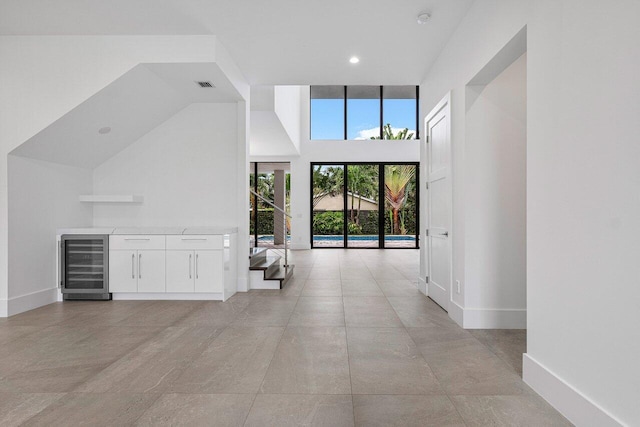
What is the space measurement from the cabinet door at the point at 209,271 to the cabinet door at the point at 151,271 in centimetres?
45

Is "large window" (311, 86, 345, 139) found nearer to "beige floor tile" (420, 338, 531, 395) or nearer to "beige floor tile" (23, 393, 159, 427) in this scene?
"beige floor tile" (420, 338, 531, 395)

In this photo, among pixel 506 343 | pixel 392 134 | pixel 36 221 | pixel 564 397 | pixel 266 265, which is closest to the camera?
pixel 564 397

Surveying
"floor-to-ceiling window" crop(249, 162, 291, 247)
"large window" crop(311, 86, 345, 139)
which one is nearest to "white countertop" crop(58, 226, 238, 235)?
"floor-to-ceiling window" crop(249, 162, 291, 247)

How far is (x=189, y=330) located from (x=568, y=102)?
3.36 meters

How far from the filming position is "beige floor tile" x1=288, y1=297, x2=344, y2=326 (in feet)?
11.6

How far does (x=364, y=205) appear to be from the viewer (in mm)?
11227

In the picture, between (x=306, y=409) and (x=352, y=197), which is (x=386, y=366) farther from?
(x=352, y=197)

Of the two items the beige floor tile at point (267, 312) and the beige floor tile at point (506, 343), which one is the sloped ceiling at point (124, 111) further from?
the beige floor tile at point (506, 343)

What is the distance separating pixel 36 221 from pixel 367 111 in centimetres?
963

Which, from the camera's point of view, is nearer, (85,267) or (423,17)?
(423,17)

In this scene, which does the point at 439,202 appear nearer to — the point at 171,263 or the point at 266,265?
the point at 266,265

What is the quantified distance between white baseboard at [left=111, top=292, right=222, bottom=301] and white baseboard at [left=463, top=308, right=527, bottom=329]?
2915 millimetres

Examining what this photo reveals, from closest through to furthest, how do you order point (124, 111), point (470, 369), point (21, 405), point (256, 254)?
point (21, 405) < point (470, 369) < point (124, 111) < point (256, 254)

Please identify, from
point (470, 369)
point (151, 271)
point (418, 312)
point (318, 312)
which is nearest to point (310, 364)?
point (470, 369)
